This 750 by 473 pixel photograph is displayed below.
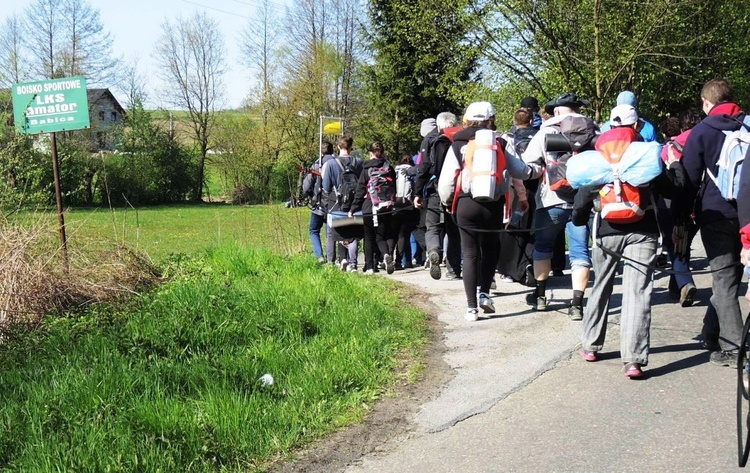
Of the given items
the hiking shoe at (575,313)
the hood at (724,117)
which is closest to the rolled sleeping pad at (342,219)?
the hiking shoe at (575,313)

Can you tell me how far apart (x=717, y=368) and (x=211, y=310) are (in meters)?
4.08

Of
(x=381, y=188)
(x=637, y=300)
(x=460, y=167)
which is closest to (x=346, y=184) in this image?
(x=381, y=188)

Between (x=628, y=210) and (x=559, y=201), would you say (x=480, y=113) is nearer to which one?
(x=559, y=201)

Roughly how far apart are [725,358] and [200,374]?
3.71m

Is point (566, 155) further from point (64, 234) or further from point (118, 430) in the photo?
point (64, 234)

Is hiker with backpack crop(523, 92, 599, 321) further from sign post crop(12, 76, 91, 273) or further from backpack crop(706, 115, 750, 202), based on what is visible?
sign post crop(12, 76, 91, 273)

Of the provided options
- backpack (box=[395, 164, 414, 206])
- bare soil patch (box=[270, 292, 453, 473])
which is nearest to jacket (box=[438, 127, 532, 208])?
bare soil patch (box=[270, 292, 453, 473])

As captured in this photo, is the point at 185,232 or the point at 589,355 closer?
the point at 589,355

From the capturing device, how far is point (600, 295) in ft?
18.4

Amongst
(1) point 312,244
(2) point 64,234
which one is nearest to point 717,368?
(2) point 64,234

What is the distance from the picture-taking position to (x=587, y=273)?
279 inches

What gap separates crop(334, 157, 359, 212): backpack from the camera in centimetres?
1055

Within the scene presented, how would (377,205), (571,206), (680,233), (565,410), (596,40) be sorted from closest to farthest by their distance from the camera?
(565,410), (571,206), (680,233), (377,205), (596,40)

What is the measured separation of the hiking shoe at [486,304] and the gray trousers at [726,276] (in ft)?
7.09
